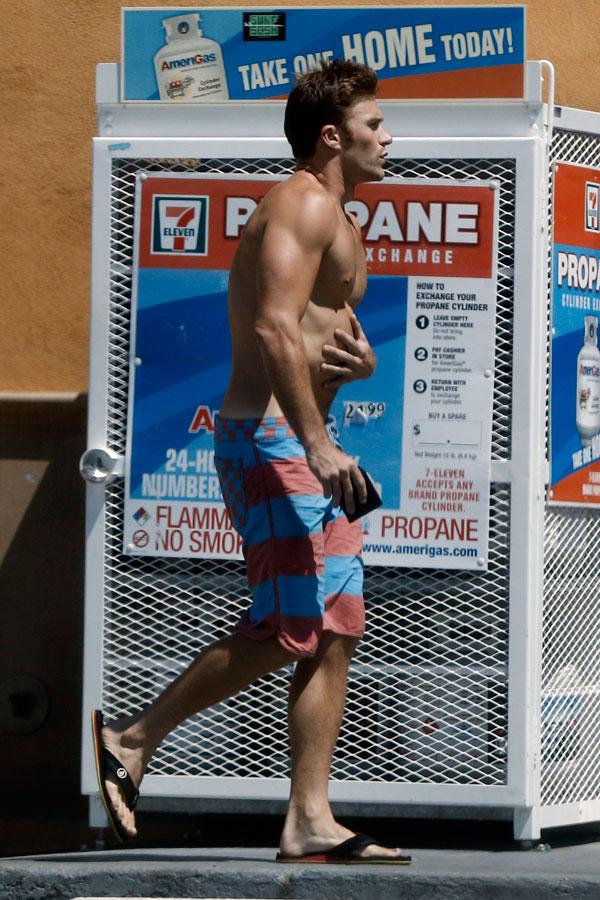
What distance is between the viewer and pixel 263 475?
3.75 m

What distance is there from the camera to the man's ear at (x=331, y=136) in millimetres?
3891

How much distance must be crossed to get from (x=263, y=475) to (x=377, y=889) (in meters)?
0.98

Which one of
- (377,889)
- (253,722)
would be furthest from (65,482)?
(377,889)

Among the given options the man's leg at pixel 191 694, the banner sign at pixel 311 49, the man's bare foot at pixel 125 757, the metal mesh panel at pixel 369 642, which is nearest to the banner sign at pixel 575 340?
the metal mesh panel at pixel 369 642

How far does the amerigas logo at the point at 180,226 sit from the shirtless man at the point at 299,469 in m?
0.82

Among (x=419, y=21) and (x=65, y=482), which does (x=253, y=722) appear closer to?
(x=65, y=482)

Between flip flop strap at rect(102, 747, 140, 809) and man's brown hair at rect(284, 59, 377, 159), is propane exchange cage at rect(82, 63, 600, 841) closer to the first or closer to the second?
man's brown hair at rect(284, 59, 377, 159)

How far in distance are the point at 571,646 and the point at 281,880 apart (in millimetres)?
1589

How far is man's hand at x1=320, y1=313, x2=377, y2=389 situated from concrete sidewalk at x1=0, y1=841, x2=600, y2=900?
3.81 ft

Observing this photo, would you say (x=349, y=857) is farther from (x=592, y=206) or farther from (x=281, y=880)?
(x=592, y=206)

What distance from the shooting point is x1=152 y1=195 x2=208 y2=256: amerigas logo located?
4.71m

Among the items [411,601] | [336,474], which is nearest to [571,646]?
[411,601]

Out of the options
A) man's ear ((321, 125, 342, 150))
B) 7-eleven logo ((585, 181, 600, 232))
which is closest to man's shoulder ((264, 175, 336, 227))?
man's ear ((321, 125, 342, 150))

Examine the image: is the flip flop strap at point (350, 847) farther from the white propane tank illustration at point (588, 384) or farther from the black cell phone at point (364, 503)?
the white propane tank illustration at point (588, 384)
